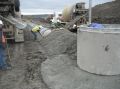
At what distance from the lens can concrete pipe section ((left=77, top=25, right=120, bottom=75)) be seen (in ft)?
23.4

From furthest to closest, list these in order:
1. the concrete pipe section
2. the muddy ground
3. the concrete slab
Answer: the muddy ground → the concrete pipe section → the concrete slab

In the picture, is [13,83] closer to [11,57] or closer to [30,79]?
[30,79]

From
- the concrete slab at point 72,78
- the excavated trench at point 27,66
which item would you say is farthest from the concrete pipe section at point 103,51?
the excavated trench at point 27,66

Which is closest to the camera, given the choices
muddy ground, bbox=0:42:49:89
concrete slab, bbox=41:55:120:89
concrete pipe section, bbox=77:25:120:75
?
concrete slab, bbox=41:55:120:89

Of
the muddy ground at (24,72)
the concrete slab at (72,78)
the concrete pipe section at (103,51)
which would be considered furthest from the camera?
the muddy ground at (24,72)

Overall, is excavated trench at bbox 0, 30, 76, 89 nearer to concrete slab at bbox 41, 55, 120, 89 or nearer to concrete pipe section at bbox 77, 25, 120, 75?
concrete slab at bbox 41, 55, 120, 89

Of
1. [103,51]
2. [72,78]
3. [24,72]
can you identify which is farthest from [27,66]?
[103,51]

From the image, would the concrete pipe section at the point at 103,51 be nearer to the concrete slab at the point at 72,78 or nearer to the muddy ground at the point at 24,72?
the concrete slab at the point at 72,78

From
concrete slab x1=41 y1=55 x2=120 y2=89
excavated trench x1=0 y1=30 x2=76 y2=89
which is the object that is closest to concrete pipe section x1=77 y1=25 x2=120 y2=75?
concrete slab x1=41 y1=55 x2=120 y2=89

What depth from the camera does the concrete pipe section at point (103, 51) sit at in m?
7.12

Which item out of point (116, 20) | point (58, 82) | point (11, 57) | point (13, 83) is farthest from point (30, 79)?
point (116, 20)

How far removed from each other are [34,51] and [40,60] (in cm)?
233

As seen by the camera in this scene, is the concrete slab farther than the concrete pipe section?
No

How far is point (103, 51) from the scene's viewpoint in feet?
23.5
